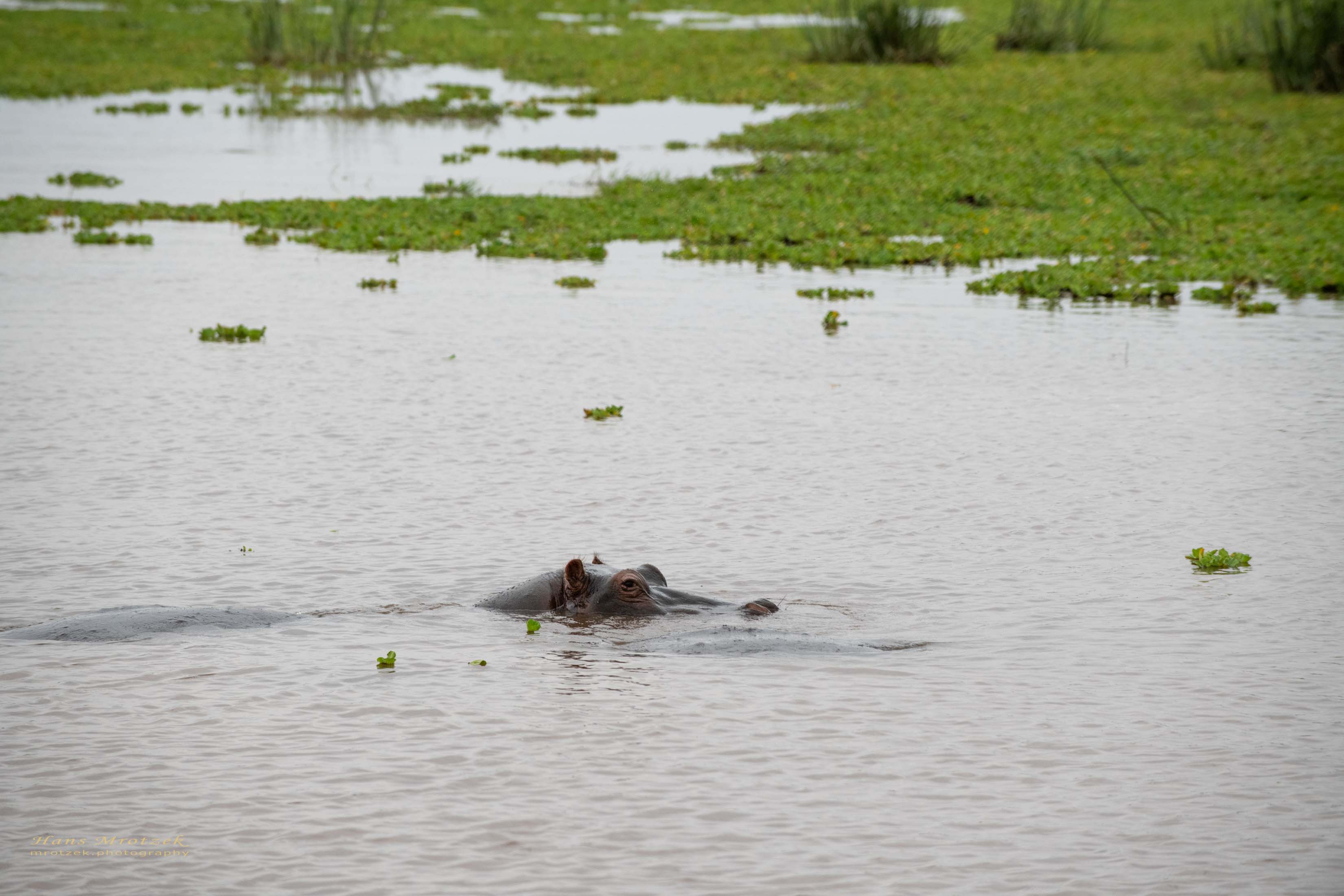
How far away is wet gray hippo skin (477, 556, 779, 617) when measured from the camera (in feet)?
24.6

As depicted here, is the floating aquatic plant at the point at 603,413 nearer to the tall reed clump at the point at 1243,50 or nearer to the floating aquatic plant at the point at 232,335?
the floating aquatic plant at the point at 232,335

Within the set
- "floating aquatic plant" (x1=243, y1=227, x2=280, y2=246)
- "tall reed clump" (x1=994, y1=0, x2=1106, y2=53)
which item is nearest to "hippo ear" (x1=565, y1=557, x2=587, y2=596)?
"floating aquatic plant" (x1=243, y1=227, x2=280, y2=246)

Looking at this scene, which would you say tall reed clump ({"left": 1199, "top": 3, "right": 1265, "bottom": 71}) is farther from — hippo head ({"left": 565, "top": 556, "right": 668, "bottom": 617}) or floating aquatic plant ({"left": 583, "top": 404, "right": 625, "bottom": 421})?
hippo head ({"left": 565, "top": 556, "right": 668, "bottom": 617})

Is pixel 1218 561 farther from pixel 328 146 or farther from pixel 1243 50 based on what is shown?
pixel 1243 50

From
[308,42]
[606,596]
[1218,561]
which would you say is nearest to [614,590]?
[606,596]

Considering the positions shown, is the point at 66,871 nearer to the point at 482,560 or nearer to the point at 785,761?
the point at 785,761

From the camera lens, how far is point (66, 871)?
17.0 ft

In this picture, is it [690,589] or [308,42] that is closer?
[690,589]

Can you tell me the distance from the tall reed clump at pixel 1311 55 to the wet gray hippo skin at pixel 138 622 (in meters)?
26.4

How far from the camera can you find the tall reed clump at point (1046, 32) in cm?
3750

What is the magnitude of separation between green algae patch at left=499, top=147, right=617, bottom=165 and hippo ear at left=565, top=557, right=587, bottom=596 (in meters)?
18.4

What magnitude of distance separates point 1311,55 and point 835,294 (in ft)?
55.5

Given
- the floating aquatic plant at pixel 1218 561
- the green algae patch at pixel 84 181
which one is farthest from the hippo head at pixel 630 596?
the green algae patch at pixel 84 181

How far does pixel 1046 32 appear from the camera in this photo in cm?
3762
